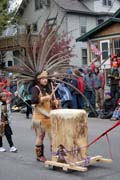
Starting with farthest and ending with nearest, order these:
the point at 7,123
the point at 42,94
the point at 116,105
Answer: the point at 116,105 → the point at 7,123 → the point at 42,94

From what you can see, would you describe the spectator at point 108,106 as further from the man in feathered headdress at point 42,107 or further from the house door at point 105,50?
the man in feathered headdress at point 42,107

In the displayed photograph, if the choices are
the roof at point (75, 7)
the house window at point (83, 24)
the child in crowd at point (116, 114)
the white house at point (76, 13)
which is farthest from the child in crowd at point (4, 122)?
the house window at point (83, 24)

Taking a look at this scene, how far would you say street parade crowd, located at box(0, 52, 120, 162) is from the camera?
9.05 metres

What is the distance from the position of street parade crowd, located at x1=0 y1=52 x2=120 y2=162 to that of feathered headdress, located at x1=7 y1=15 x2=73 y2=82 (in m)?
0.16

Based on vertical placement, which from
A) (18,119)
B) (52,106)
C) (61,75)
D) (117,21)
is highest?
(117,21)

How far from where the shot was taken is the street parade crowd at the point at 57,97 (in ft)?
29.7

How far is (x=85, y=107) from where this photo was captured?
59.2 feet

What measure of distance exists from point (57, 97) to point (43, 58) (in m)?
0.91

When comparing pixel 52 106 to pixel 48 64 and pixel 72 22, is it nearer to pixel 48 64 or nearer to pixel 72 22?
pixel 48 64

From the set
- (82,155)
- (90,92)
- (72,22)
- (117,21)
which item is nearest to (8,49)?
(72,22)

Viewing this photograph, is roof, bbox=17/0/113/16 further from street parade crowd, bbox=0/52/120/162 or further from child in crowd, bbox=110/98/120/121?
child in crowd, bbox=110/98/120/121

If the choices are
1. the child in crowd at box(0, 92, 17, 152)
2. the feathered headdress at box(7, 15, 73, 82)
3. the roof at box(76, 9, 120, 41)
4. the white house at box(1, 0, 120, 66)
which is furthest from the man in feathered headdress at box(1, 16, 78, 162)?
the white house at box(1, 0, 120, 66)

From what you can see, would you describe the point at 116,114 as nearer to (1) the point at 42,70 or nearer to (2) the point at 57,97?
(2) the point at 57,97

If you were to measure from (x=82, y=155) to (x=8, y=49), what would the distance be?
26723 mm
